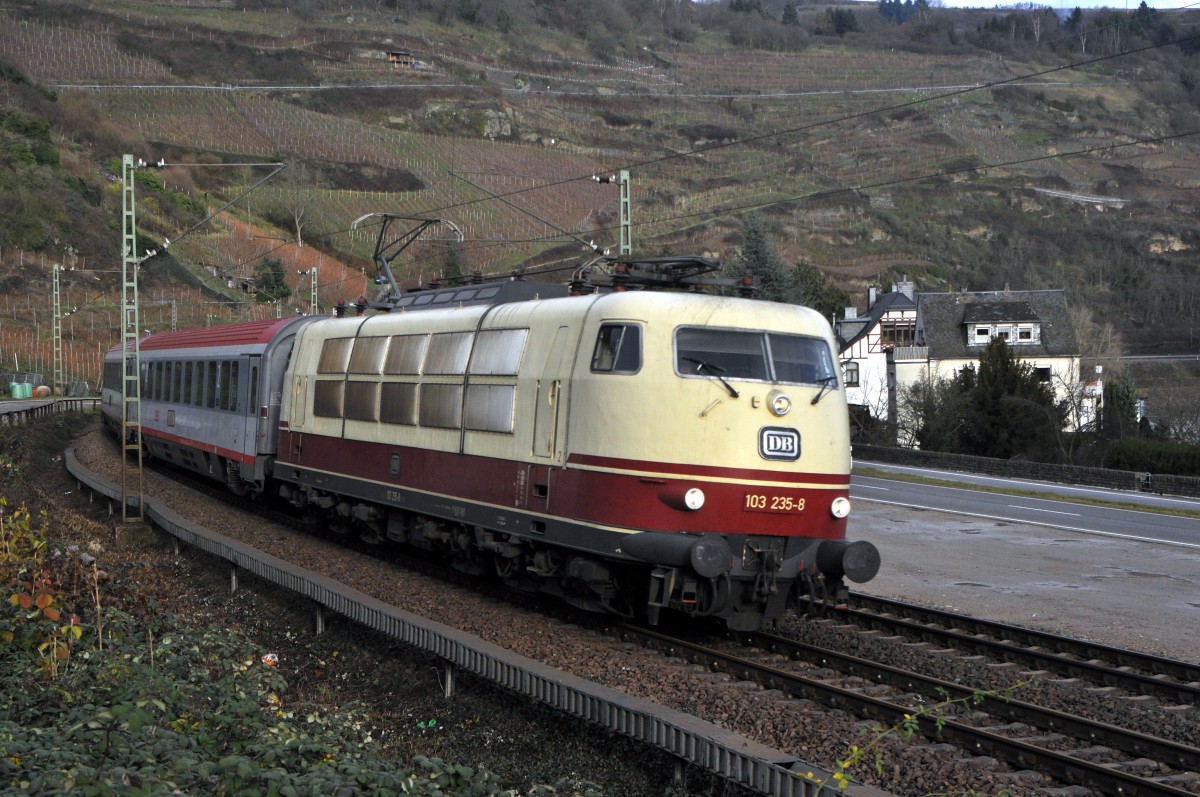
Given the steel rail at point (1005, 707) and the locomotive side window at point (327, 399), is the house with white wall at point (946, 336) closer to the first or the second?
the locomotive side window at point (327, 399)

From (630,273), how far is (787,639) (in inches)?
166

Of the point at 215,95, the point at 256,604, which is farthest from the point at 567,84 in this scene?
the point at 256,604

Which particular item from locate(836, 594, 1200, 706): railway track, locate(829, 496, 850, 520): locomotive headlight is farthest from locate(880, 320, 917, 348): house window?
locate(829, 496, 850, 520): locomotive headlight

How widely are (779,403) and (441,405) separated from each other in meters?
4.81

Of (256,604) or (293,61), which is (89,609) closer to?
(256,604)

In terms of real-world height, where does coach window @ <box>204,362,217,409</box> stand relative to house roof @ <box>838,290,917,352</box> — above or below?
below

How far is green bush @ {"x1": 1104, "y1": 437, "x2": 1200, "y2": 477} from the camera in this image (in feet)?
131

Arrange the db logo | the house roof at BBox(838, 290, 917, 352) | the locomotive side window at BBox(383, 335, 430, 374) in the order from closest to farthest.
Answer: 1. the db logo
2. the locomotive side window at BBox(383, 335, 430, 374)
3. the house roof at BBox(838, 290, 917, 352)

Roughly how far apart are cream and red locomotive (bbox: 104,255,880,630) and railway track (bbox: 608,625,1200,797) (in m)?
0.45

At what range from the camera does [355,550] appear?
19.0m

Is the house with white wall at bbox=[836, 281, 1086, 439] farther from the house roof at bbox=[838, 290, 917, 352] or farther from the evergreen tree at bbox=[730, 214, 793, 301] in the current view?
the evergreen tree at bbox=[730, 214, 793, 301]

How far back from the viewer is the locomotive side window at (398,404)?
15680 millimetres

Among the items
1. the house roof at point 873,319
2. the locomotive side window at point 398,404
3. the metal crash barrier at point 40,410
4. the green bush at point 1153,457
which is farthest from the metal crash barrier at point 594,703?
the house roof at point 873,319

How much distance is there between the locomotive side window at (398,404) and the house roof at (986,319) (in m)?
60.3
